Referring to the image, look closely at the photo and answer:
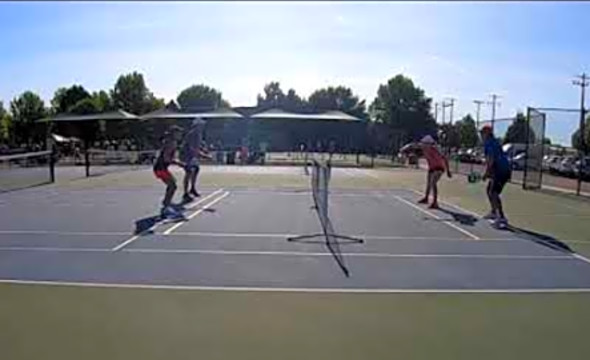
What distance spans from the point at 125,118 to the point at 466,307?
53546 mm

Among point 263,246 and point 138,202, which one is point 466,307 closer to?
point 263,246

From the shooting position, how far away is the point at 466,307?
8242 mm

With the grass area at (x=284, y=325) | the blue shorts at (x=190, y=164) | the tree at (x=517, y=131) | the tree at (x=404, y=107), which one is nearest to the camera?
the grass area at (x=284, y=325)

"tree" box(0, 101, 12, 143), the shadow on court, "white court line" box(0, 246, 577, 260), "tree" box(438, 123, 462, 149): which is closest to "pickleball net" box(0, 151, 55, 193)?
"white court line" box(0, 246, 577, 260)

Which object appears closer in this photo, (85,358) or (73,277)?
(85,358)

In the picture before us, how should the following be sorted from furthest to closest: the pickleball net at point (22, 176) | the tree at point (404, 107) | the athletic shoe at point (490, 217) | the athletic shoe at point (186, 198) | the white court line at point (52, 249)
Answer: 1. the tree at point (404, 107)
2. the pickleball net at point (22, 176)
3. the athletic shoe at point (186, 198)
4. the athletic shoe at point (490, 217)
5. the white court line at point (52, 249)

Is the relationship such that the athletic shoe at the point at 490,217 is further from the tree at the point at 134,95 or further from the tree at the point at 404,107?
the tree at the point at 134,95

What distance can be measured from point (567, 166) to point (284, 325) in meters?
42.2

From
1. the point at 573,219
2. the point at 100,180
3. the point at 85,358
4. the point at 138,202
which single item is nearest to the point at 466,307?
the point at 85,358

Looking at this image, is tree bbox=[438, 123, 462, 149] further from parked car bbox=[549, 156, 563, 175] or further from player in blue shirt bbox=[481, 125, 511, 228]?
player in blue shirt bbox=[481, 125, 511, 228]

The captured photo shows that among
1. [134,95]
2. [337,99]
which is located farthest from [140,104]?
[337,99]

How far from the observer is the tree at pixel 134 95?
107m

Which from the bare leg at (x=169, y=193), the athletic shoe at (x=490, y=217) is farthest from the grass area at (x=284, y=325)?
the bare leg at (x=169, y=193)

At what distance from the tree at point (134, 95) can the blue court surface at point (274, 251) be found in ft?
294
